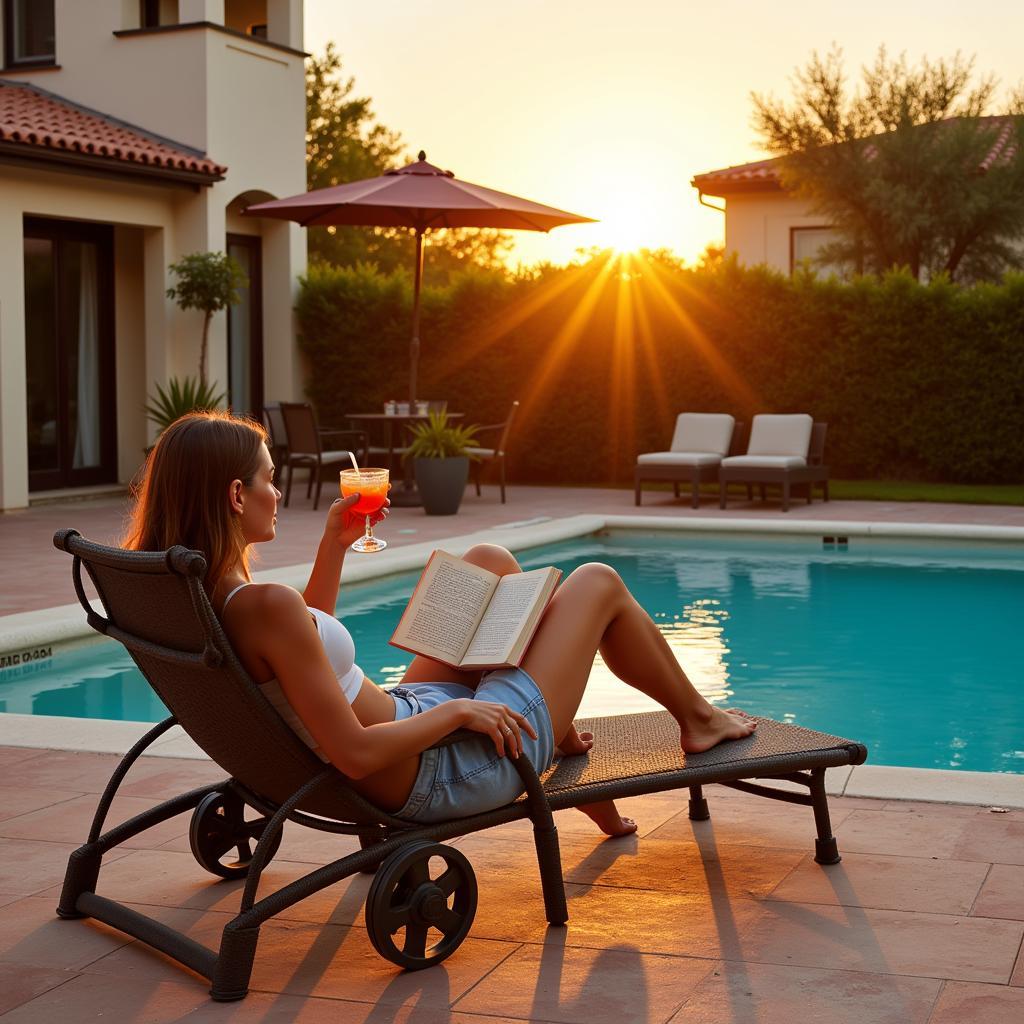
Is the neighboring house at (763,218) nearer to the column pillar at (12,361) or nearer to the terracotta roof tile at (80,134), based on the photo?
the terracotta roof tile at (80,134)

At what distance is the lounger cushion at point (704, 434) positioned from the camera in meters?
14.4

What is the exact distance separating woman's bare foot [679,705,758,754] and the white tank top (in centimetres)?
87

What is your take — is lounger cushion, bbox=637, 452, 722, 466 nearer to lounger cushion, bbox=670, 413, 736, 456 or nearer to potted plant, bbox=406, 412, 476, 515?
lounger cushion, bbox=670, 413, 736, 456

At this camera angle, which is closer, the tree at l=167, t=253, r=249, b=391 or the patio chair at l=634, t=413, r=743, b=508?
the patio chair at l=634, t=413, r=743, b=508

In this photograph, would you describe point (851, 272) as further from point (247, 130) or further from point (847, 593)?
point (847, 593)

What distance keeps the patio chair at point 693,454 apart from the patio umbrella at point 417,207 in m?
2.26

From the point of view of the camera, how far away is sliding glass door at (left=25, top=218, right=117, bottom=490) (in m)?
14.3

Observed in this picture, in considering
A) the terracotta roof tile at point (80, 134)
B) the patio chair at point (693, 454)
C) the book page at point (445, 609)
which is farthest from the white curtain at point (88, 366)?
the book page at point (445, 609)

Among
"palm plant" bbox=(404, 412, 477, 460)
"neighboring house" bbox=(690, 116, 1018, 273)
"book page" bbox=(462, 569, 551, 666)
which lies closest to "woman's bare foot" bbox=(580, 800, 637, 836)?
"book page" bbox=(462, 569, 551, 666)

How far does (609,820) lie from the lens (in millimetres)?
3730

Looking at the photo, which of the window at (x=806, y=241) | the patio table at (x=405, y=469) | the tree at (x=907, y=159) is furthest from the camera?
the window at (x=806, y=241)

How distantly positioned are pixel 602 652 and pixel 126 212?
12395 mm

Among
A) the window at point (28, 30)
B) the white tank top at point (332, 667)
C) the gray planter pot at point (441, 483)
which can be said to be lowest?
the gray planter pot at point (441, 483)

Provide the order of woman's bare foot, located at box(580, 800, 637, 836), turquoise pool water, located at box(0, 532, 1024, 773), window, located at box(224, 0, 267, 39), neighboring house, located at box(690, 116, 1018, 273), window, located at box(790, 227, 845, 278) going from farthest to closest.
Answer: neighboring house, located at box(690, 116, 1018, 273) < window, located at box(790, 227, 845, 278) < window, located at box(224, 0, 267, 39) < turquoise pool water, located at box(0, 532, 1024, 773) < woman's bare foot, located at box(580, 800, 637, 836)
